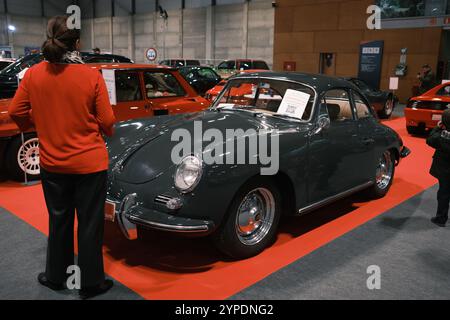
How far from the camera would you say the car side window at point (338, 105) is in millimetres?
4293

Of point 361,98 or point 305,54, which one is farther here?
point 305,54

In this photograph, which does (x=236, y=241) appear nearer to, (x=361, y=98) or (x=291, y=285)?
(x=291, y=285)

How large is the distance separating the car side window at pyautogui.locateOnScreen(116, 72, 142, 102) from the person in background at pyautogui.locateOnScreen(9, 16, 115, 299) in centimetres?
328

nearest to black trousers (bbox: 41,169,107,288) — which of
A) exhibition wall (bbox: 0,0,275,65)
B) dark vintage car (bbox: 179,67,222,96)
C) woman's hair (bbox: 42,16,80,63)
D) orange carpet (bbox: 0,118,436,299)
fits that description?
orange carpet (bbox: 0,118,436,299)

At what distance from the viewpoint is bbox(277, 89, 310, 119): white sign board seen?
4051 mm

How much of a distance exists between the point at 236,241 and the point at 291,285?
561 mm

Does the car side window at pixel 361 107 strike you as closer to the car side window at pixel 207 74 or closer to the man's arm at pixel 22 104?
the man's arm at pixel 22 104

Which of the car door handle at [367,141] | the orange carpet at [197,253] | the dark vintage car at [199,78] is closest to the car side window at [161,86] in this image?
the orange carpet at [197,253]

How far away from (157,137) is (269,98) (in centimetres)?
130

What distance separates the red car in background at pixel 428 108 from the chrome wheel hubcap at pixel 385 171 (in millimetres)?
4148

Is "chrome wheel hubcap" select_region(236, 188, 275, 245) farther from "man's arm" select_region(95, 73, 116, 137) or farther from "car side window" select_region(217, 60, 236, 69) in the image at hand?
"car side window" select_region(217, 60, 236, 69)

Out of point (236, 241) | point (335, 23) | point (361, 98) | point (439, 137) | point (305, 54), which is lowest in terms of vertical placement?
point (236, 241)

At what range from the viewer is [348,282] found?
324 centimetres
